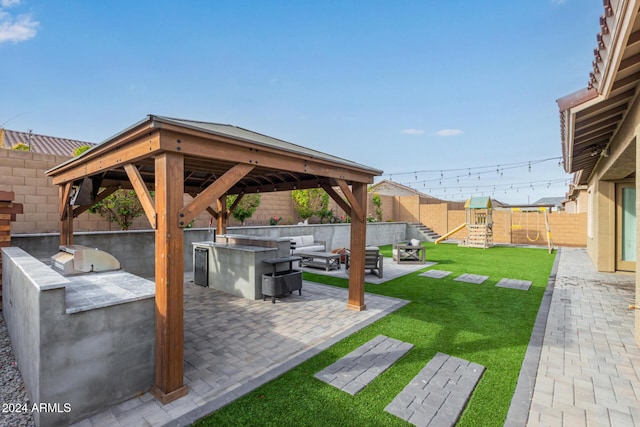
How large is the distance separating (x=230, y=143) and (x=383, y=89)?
11736mm

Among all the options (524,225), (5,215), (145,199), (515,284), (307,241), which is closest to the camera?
(145,199)

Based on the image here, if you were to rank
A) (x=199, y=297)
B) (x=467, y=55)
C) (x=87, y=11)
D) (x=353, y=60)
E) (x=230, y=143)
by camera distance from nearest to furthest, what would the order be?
(x=230, y=143) < (x=199, y=297) < (x=87, y=11) < (x=467, y=55) < (x=353, y=60)

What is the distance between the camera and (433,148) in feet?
81.0

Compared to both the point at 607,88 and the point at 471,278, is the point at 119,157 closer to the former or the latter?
the point at 607,88

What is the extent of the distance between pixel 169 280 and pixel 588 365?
475cm

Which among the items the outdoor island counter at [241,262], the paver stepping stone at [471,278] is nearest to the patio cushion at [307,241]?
the outdoor island counter at [241,262]

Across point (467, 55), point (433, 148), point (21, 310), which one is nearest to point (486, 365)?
point (21, 310)

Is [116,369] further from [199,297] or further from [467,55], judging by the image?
[467,55]

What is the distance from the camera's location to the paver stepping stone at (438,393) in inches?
99.9

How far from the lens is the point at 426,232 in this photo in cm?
1969

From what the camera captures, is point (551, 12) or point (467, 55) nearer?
point (551, 12)

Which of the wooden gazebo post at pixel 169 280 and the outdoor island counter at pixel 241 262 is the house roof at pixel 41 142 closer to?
the outdoor island counter at pixel 241 262

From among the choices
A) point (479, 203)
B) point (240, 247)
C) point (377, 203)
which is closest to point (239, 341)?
point (240, 247)

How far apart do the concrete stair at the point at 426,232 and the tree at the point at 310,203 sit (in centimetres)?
754
